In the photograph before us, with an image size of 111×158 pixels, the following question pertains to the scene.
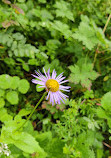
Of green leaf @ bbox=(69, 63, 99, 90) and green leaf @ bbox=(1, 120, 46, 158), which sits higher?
green leaf @ bbox=(69, 63, 99, 90)

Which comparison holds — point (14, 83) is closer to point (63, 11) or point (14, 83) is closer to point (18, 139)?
point (18, 139)

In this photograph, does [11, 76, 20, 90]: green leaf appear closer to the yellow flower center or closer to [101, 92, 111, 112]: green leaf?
the yellow flower center

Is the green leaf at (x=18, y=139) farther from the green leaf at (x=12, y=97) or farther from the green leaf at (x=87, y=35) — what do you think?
the green leaf at (x=87, y=35)

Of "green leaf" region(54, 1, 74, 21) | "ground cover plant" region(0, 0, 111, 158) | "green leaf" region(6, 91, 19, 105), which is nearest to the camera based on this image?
"ground cover plant" region(0, 0, 111, 158)

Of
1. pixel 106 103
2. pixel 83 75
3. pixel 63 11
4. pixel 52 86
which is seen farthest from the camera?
pixel 63 11

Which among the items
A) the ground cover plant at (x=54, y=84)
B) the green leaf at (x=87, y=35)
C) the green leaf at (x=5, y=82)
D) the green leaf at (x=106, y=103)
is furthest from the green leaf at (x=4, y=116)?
the green leaf at (x=87, y=35)

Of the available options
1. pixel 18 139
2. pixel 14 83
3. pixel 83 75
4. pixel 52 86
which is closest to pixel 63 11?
pixel 83 75

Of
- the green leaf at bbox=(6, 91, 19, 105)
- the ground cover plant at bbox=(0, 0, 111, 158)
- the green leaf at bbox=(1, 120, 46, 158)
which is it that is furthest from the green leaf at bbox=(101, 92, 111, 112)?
the green leaf at bbox=(6, 91, 19, 105)

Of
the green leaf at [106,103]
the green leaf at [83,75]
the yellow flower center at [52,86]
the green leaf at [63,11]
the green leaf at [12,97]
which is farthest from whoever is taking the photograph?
the green leaf at [63,11]
